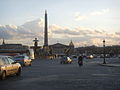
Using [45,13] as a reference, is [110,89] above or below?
below

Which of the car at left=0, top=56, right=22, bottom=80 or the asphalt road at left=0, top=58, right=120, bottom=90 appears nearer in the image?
the asphalt road at left=0, top=58, right=120, bottom=90

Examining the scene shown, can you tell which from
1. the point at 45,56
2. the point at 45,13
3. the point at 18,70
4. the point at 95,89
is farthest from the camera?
the point at 45,56

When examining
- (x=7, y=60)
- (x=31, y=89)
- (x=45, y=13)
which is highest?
(x=45, y=13)

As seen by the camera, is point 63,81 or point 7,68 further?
point 7,68

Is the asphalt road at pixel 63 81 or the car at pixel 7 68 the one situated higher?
Result: the car at pixel 7 68

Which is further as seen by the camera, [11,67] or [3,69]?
[11,67]

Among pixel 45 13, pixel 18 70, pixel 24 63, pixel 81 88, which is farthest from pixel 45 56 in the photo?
pixel 81 88

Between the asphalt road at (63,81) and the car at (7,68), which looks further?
the car at (7,68)

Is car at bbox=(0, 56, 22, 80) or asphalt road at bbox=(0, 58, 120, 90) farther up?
car at bbox=(0, 56, 22, 80)

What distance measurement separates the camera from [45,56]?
121 metres

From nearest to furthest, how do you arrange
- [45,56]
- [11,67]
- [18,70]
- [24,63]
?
[11,67], [18,70], [24,63], [45,56]

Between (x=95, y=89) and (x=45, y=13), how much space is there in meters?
98.9

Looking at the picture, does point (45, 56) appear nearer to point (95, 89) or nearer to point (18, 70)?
point (18, 70)

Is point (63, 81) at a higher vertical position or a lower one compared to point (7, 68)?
lower
